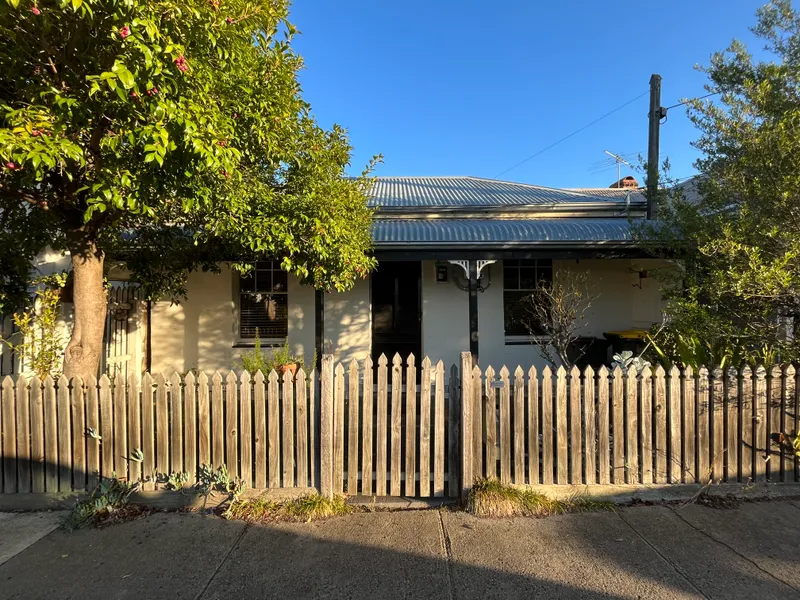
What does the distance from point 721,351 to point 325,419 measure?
3.96 meters

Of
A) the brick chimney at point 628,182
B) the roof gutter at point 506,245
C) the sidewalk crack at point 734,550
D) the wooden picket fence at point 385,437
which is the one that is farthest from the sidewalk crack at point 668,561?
the brick chimney at point 628,182

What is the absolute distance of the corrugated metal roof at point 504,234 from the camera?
22.9 ft

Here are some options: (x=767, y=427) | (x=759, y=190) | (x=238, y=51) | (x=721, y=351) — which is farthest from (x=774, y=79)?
(x=238, y=51)

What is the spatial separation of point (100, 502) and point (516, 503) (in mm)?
3391

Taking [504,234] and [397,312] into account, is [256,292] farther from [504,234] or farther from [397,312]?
[504,234]

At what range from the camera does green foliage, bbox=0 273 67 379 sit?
4887 mm

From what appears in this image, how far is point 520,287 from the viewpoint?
345 inches

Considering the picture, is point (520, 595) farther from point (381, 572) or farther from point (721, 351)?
point (721, 351)

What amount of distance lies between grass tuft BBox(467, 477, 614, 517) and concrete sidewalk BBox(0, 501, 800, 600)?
97mm

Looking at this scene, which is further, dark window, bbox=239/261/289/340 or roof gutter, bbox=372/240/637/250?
dark window, bbox=239/261/289/340

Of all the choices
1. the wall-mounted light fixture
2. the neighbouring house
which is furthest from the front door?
the wall-mounted light fixture

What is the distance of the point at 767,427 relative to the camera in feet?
13.3

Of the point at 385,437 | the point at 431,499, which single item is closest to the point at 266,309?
the point at 385,437

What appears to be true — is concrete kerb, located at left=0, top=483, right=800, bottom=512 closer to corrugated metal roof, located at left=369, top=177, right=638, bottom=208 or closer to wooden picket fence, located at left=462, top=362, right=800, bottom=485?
wooden picket fence, located at left=462, top=362, right=800, bottom=485
